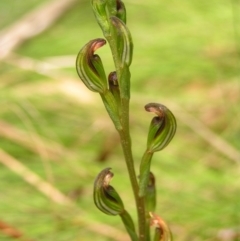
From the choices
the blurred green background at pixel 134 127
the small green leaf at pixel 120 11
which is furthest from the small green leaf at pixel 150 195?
the blurred green background at pixel 134 127

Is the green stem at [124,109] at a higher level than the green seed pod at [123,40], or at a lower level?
lower

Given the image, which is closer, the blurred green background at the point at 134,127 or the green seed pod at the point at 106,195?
the green seed pod at the point at 106,195

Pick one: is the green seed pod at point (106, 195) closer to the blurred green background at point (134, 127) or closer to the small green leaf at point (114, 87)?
the small green leaf at point (114, 87)

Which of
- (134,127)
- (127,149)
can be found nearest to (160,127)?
(127,149)

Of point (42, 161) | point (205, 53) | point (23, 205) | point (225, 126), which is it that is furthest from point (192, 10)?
point (23, 205)

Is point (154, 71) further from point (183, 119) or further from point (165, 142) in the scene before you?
point (165, 142)

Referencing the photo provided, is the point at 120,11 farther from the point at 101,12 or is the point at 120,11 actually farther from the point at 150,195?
the point at 150,195

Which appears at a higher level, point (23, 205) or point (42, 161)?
point (42, 161)
